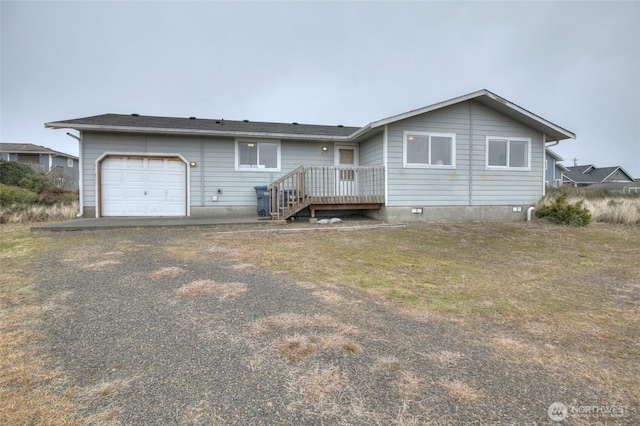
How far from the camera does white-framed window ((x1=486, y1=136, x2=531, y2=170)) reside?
1141cm

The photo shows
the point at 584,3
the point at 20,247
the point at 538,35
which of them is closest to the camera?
the point at 20,247

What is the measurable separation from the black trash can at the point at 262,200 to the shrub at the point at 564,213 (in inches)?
379

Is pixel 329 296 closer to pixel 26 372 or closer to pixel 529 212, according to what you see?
pixel 26 372

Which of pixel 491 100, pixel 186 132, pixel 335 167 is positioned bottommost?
pixel 335 167

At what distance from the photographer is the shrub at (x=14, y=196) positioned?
1105 centimetres

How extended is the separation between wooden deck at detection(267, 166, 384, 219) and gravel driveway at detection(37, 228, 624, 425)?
6.41 metres

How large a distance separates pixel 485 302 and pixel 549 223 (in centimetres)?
940

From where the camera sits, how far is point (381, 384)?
1979 mm

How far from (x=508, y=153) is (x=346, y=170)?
5865mm

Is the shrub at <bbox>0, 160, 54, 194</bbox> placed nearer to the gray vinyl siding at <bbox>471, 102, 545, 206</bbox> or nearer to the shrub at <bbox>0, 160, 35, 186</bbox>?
the shrub at <bbox>0, 160, 35, 186</bbox>

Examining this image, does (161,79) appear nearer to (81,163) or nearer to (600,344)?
(81,163)

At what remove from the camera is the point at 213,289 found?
379cm

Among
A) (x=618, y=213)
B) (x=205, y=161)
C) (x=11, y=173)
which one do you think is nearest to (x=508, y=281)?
(x=205, y=161)

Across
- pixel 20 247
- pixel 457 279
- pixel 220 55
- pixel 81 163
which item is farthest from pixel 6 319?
pixel 220 55
